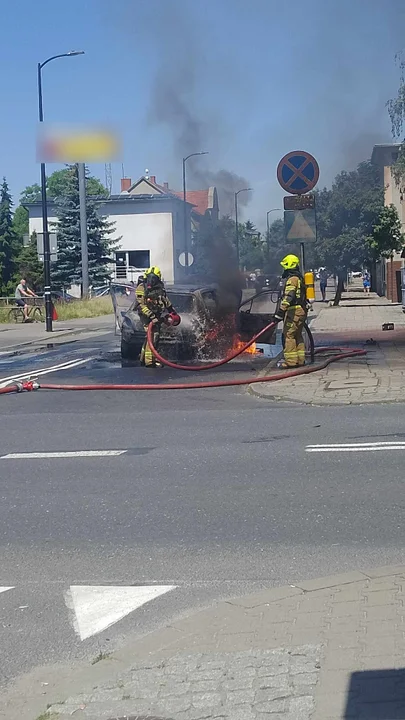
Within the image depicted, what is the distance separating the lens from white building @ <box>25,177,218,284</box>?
2397 centimetres

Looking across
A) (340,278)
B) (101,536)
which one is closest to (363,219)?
(340,278)

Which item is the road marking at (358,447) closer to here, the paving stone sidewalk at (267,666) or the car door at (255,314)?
the paving stone sidewalk at (267,666)

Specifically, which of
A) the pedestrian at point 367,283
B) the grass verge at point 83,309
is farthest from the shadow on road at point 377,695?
the pedestrian at point 367,283

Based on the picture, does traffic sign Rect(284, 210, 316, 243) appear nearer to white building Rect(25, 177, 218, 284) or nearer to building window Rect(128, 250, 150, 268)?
white building Rect(25, 177, 218, 284)

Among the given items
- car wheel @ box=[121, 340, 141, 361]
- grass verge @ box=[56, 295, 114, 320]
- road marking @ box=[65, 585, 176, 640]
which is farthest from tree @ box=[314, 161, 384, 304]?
road marking @ box=[65, 585, 176, 640]

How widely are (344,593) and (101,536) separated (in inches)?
82.2

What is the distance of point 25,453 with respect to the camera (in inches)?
366

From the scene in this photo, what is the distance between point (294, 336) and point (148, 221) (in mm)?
32210

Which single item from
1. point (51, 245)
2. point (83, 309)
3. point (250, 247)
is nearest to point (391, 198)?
point (83, 309)

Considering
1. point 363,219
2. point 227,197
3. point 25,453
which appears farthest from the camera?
point 363,219

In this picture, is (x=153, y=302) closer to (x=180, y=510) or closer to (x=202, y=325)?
(x=202, y=325)

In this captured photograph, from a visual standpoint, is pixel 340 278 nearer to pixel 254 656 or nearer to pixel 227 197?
pixel 227 197

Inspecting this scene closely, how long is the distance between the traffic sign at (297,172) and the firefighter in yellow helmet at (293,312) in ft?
3.45

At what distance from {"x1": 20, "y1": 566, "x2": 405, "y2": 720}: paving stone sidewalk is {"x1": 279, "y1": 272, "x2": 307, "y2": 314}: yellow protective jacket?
9692 mm
